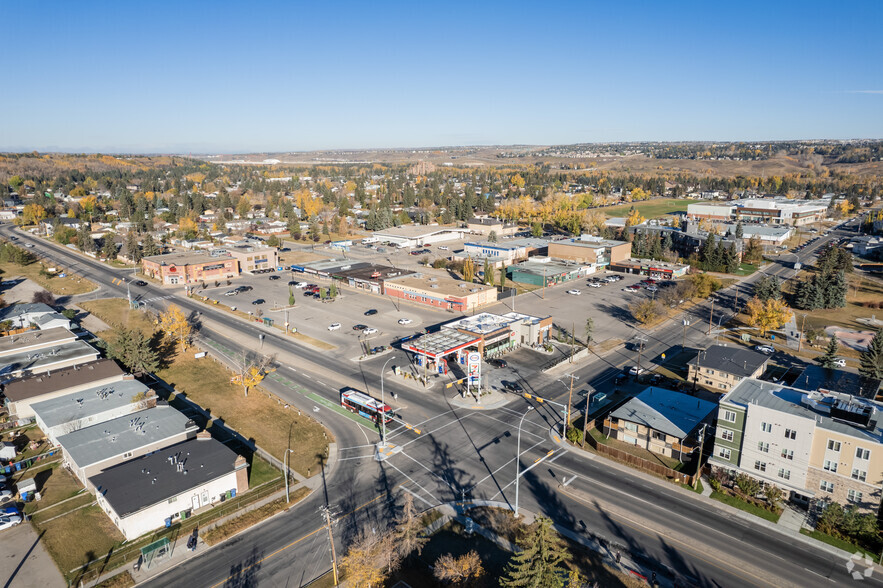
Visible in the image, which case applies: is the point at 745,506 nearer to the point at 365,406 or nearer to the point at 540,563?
the point at 540,563

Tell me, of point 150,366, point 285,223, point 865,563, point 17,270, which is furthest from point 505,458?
point 285,223

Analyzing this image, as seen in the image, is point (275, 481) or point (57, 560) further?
point (275, 481)

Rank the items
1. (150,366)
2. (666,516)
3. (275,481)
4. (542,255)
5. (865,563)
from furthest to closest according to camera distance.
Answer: (542,255) < (150,366) < (275,481) < (666,516) < (865,563)

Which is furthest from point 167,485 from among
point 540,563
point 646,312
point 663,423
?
point 646,312

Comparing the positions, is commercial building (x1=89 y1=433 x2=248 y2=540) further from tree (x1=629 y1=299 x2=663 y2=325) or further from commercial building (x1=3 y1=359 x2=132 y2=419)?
tree (x1=629 y1=299 x2=663 y2=325)

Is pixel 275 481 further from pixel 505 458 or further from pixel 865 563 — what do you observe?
pixel 865 563

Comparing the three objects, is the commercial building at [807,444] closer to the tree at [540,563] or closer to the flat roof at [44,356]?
the tree at [540,563]

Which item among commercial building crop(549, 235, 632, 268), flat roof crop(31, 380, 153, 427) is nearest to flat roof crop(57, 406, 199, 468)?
flat roof crop(31, 380, 153, 427)
